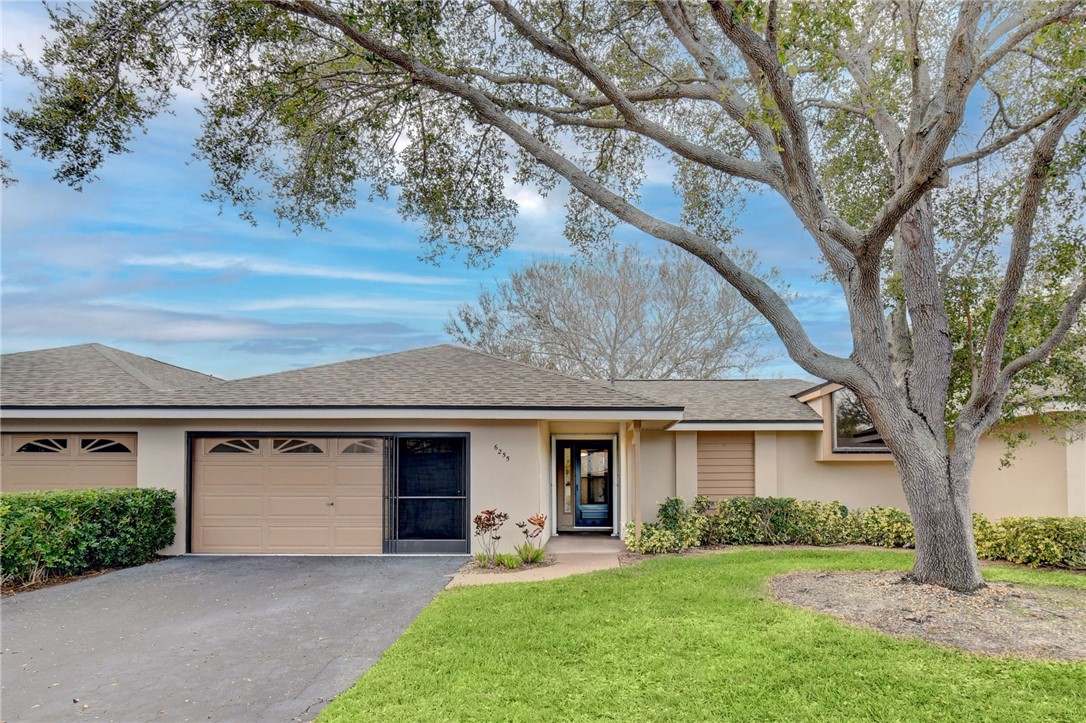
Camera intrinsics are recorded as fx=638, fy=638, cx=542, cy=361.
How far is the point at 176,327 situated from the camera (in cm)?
1530

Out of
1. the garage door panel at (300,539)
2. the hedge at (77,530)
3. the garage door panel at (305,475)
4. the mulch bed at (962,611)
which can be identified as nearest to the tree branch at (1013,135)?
the mulch bed at (962,611)

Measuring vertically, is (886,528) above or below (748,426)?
below

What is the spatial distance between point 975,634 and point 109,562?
1156 centimetres

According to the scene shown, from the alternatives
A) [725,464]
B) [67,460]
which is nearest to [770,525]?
[725,464]

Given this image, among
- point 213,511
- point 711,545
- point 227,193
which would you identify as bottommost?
point 711,545

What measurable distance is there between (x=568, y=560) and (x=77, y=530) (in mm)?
7407

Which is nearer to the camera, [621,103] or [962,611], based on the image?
[962,611]

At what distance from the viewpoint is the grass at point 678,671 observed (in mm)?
4602

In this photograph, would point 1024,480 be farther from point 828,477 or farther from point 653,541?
point 653,541

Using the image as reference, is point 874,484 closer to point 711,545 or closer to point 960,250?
point 711,545

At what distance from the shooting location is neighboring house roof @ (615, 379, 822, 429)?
13523 millimetres

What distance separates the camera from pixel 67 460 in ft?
37.7

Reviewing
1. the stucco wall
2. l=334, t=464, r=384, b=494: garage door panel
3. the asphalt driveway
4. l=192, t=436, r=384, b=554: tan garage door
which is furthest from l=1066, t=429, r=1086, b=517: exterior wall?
l=192, t=436, r=384, b=554: tan garage door

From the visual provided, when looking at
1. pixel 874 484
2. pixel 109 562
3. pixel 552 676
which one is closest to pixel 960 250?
pixel 874 484
